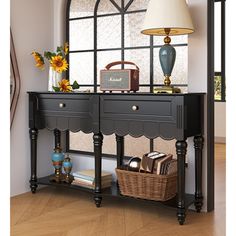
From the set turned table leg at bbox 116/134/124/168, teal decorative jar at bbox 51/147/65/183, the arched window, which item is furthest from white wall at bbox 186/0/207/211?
teal decorative jar at bbox 51/147/65/183

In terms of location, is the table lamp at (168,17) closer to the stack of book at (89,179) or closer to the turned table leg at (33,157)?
the stack of book at (89,179)

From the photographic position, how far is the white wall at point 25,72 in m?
3.53

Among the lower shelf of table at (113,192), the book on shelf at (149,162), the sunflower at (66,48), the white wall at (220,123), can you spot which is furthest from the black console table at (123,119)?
the white wall at (220,123)

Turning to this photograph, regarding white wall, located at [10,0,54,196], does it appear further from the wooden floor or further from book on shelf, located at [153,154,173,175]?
book on shelf, located at [153,154,173,175]

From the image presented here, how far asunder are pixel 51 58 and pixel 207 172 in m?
1.65

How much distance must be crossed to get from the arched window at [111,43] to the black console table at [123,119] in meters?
0.49

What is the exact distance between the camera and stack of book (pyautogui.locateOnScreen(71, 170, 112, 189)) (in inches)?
131

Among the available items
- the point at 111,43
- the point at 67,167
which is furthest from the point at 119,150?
the point at 111,43

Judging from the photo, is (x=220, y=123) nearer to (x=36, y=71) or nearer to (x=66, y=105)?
(x=36, y=71)

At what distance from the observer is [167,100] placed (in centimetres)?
276

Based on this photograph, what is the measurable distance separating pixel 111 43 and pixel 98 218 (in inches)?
62.7
